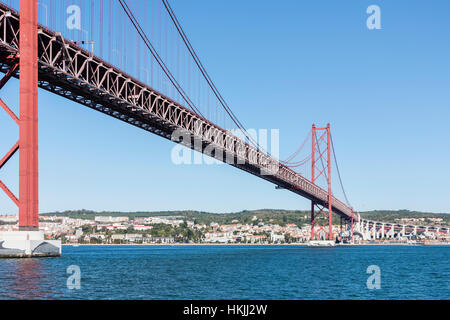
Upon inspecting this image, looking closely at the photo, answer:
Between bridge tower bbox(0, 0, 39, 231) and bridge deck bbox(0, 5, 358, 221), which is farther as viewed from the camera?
bridge deck bbox(0, 5, 358, 221)

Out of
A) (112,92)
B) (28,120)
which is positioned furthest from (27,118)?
(112,92)

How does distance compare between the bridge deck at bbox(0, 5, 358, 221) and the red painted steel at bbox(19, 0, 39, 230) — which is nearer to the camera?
the red painted steel at bbox(19, 0, 39, 230)

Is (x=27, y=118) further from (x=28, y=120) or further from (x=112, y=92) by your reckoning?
(x=112, y=92)

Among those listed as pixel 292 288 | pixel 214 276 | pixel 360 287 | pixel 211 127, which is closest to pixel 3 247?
pixel 214 276

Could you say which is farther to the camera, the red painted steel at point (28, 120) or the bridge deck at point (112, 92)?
the bridge deck at point (112, 92)
